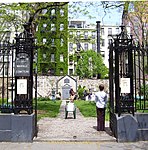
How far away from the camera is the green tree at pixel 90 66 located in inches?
2766

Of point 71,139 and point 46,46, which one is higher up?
point 46,46

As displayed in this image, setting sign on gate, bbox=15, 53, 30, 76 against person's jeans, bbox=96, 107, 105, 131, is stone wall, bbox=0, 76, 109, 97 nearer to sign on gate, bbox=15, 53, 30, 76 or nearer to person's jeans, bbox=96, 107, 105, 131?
person's jeans, bbox=96, 107, 105, 131

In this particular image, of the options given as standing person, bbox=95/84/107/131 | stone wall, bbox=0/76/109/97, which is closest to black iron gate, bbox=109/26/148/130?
standing person, bbox=95/84/107/131

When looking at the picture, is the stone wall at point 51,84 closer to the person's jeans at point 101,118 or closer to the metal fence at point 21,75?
the person's jeans at point 101,118

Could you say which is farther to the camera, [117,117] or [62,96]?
[62,96]

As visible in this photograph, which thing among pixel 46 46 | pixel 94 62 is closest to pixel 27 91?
pixel 46 46

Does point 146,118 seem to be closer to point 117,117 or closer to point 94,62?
point 117,117

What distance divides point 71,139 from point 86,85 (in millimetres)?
47614

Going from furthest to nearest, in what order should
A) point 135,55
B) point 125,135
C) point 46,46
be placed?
1. point 46,46
2. point 135,55
3. point 125,135

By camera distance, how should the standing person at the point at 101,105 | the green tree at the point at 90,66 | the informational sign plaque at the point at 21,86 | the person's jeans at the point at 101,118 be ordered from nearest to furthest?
the informational sign plaque at the point at 21,86 < the standing person at the point at 101,105 < the person's jeans at the point at 101,118 < the green tree at the point at 90,66

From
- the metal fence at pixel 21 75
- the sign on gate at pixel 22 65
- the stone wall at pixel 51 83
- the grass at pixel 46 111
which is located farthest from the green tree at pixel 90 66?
the sign on gate at pixel 22 65

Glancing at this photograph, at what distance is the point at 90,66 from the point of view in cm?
7169

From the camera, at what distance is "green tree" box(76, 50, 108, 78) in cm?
7025

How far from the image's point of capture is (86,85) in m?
57.9
